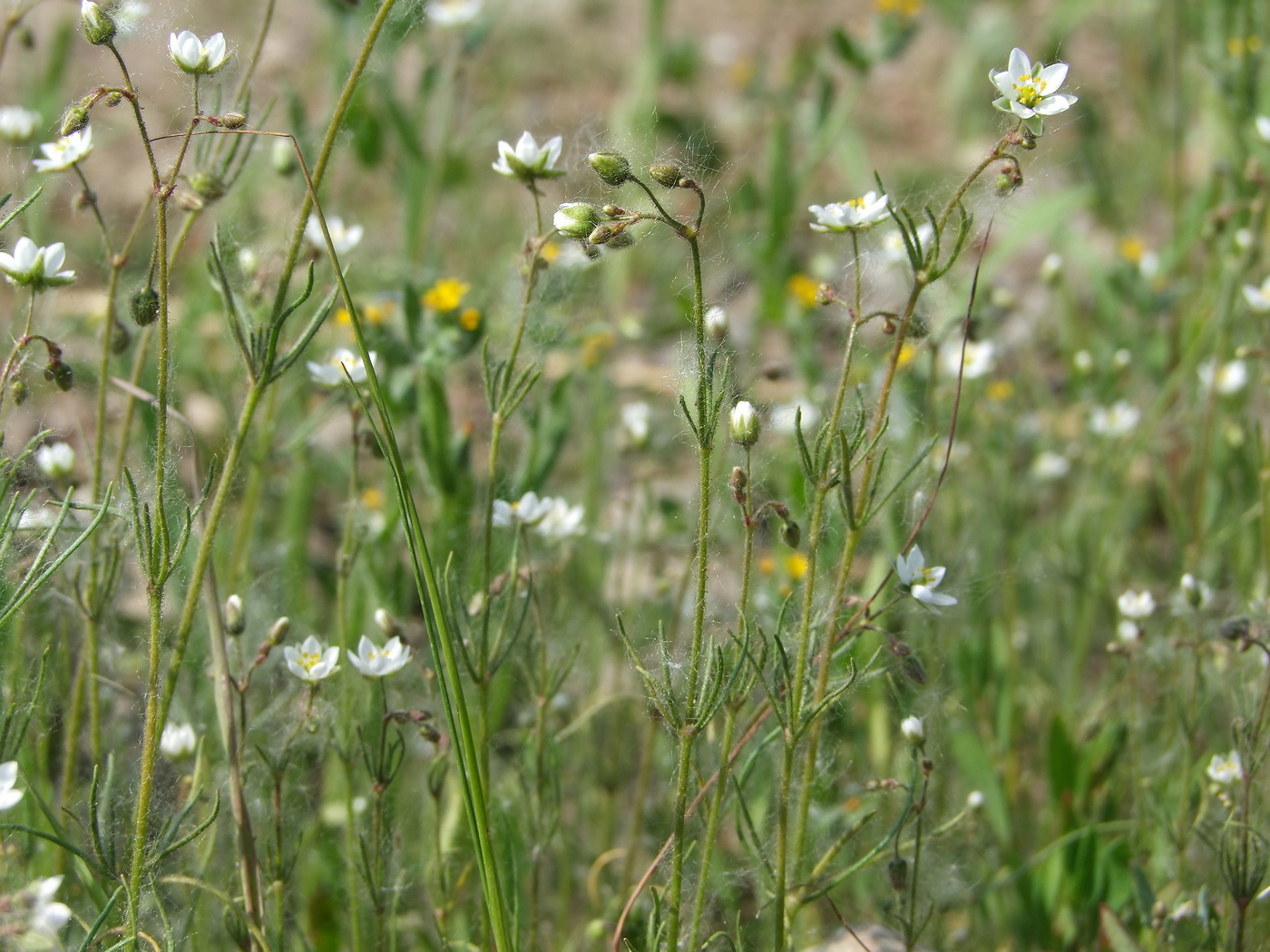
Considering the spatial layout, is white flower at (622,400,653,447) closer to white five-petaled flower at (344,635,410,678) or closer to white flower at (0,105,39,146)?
white five-petaled flower at (344,635,410,678)

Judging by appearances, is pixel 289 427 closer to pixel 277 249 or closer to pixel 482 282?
pixel 482 282

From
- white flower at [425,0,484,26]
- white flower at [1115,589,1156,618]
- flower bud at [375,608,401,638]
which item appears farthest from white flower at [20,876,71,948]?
white flower at [425,0,484,26]

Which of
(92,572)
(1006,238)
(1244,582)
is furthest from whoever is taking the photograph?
(1006,238)

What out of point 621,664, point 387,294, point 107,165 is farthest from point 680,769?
point 107,165

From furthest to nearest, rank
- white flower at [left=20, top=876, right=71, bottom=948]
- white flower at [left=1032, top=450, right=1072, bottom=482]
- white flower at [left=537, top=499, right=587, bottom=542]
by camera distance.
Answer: white flower at [left=1032, top=450, right=1072, bottom=482] < white flower at [left=537, top=499, right=587, bottom=542] < white flower at [left=20, top=876, right=71, bottom=948]

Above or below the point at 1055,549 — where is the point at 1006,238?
above

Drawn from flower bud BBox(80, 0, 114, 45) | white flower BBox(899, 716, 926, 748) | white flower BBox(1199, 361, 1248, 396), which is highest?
flower bud BBox(80, 0, 114, 45)

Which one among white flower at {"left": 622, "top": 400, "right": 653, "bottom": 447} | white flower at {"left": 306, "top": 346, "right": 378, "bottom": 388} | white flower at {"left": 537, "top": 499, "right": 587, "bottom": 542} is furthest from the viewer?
white flower at {"left": 622, "top": 400, "right": 653, "bottom": 447}

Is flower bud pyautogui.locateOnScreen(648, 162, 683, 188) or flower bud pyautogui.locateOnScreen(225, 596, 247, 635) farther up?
flower bud pyautogui.locateOnScreen(648, 162, 683, 188)

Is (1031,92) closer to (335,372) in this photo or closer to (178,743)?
(335,372)
